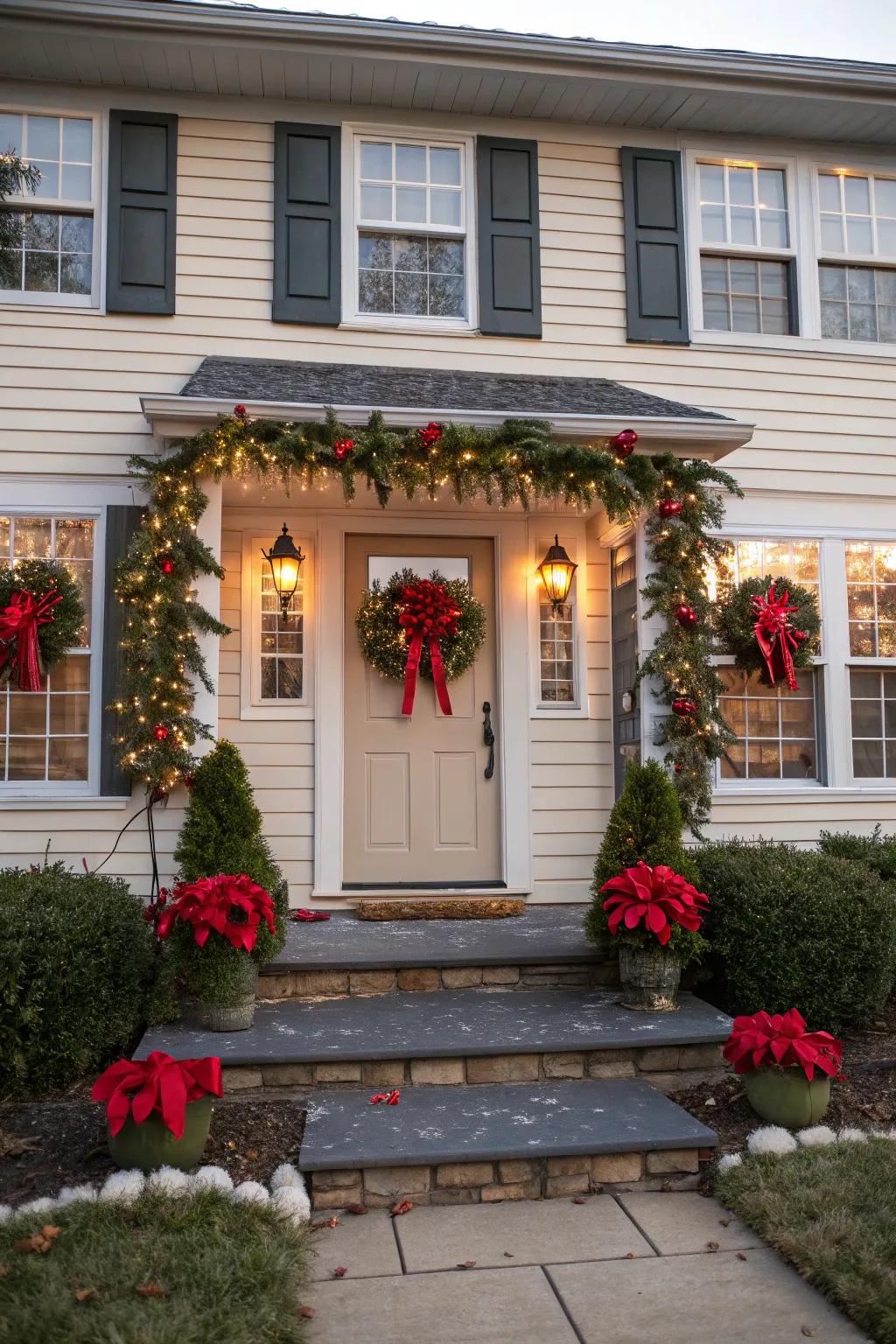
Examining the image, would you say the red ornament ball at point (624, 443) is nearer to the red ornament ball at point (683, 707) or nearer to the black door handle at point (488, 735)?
the red ornament ball at point (683, 707)

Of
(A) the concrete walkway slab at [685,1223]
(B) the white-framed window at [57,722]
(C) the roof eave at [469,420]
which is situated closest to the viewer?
(A) the concrete walkway slab at [685,1223]

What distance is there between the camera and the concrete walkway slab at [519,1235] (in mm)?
3006

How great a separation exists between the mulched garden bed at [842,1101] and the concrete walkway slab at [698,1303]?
0.76 metres

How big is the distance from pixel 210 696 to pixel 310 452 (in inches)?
52.5

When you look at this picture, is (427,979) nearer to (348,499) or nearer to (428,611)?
(428,611)

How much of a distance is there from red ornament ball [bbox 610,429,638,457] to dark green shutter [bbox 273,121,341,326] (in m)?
1.97

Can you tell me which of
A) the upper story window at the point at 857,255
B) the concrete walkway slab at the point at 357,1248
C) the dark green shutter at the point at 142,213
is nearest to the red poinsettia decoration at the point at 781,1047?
the concrete walkway slab at the point at 357,1248

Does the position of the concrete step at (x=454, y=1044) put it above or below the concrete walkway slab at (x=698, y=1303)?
above

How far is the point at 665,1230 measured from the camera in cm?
317

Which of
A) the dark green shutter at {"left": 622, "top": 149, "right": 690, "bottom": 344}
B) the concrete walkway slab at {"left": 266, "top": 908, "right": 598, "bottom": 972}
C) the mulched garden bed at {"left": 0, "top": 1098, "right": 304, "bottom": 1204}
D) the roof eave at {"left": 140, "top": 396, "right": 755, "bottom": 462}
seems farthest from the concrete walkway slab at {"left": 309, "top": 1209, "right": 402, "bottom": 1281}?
the dark green shutter at {"left": 622, "top": 149, "right": 690, "bottom": 344}

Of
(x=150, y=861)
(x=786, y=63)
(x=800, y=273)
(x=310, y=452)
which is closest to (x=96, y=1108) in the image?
(x=150, y=861)

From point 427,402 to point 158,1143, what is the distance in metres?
3.82

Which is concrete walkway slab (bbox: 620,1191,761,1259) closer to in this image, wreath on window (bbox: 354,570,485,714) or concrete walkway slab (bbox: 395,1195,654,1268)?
concrete walkway slab (bbox: 395,1195,654,1268)

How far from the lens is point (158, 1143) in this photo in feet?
10.7
